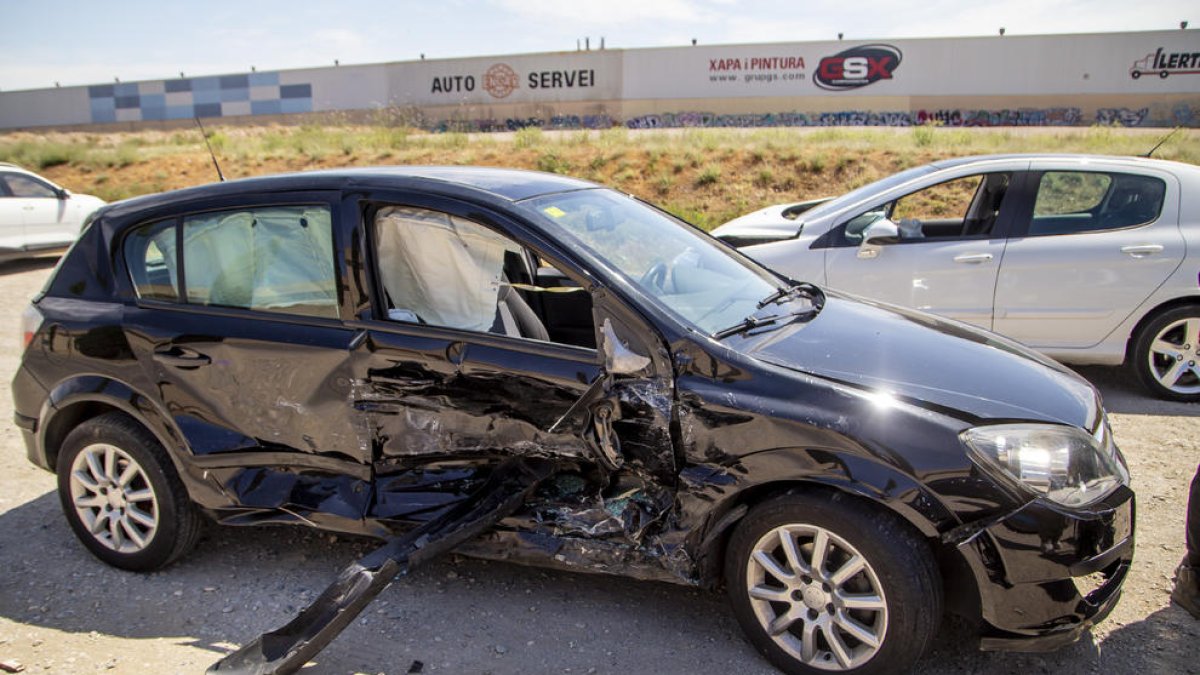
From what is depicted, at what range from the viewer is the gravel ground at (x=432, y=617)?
3.10 meters

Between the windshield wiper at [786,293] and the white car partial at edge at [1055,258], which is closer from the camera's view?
the windshield wiper at [786,293]

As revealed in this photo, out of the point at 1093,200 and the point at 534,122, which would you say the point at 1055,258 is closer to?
the point at 1093,200

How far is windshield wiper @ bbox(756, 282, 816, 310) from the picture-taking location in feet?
12.0

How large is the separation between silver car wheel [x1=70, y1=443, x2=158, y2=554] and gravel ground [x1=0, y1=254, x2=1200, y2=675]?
7.2 inches

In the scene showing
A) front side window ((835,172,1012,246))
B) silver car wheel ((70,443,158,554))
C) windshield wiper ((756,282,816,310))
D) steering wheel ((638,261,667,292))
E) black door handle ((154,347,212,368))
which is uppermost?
front side window ((835,172,1012,246))

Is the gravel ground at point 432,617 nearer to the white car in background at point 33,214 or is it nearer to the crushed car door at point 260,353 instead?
the crushed car door at point 260,353

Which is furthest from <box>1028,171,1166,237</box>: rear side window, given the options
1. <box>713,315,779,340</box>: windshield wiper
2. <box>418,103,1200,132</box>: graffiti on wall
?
<box>418,103,1200,132</box>: graffiti on wall

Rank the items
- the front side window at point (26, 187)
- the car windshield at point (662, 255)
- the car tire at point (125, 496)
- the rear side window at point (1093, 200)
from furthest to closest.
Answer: the front side window at point (26, 187) < the rear side window at point (1093, 200) < the car tire at point (125, 496) < the car windshield at point (662, 255)

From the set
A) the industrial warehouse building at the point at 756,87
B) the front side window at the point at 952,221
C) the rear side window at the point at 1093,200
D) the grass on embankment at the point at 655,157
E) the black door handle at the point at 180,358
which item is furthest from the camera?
the industrial warehouse building at the point at 756,87

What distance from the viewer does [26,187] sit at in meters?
12.3

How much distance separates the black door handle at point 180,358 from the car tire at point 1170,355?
590 cm

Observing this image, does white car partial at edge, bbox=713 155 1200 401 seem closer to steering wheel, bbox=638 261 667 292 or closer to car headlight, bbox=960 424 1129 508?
steering wheel, bbox=638 261 667 292

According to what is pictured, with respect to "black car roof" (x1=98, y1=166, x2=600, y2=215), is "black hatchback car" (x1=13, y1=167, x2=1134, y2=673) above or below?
below

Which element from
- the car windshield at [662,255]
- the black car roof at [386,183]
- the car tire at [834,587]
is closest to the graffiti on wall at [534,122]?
the car windshield at [662,255]
